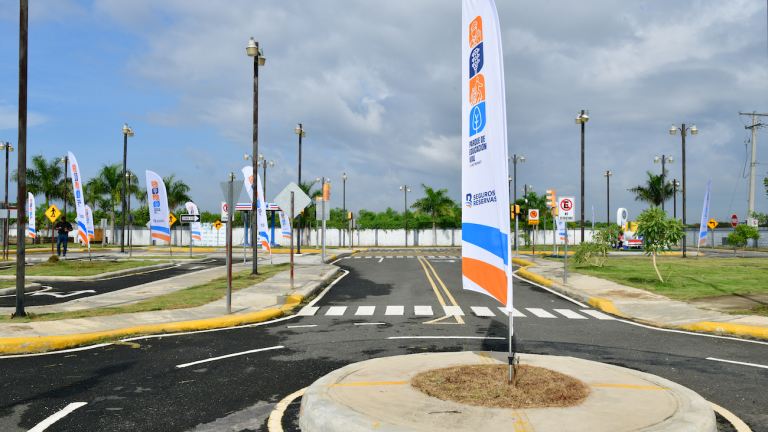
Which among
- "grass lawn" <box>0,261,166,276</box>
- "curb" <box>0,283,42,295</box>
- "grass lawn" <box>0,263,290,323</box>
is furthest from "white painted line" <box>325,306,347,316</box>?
"grass lawn" <box>0,261,166,276</box>

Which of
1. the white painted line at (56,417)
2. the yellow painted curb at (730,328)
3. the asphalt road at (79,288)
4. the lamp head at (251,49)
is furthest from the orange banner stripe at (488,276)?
the lamp head at (251,49)

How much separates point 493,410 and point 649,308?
10404 mm

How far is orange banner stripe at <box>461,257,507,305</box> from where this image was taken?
5695 millimetres

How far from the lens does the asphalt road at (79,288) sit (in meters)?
14.1

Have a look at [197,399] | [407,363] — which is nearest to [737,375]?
[407,363]

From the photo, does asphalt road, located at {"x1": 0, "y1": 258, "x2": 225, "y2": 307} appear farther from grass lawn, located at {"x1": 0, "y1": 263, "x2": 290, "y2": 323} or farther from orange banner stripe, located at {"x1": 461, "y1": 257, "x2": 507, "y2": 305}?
orange banner stripe, located at {"x1": 461, "y1": 257, "x2": 507, "y2": 305}

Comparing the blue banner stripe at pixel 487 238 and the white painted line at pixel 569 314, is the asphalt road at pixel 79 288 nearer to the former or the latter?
the blue banner stripe at pixel 487 238

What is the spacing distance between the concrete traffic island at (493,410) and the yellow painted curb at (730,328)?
17.7ft

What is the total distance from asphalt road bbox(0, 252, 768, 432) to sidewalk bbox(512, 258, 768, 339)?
0.85 m

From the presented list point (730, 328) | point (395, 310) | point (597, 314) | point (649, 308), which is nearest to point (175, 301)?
point (395, 310)

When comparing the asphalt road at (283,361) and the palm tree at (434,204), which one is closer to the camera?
the asphalt road at (283,361)

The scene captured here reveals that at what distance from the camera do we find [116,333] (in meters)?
9.51

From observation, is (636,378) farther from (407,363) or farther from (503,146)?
(503,146)

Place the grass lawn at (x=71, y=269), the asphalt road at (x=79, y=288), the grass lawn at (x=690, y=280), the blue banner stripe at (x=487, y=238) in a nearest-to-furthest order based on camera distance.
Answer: the blue banner stripe at (x=487, y=238) → the asphalt road at (x=79, y=288) → the grass lawn at (x=690, y=280) → the grass lawn at (x=71, y=269)
